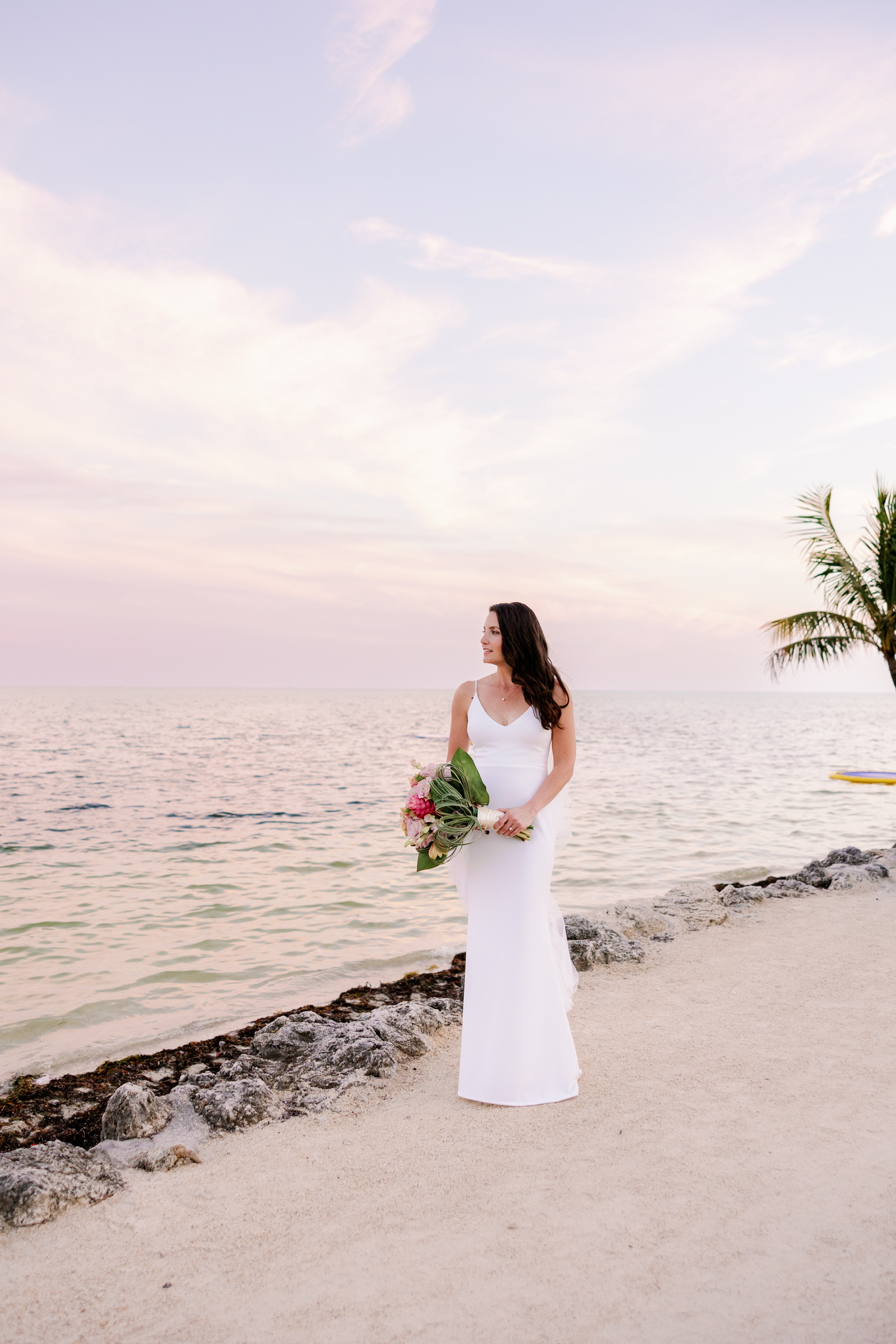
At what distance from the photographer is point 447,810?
466 centimetres

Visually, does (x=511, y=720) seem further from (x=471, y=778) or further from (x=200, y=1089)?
(x=200, y=1089)

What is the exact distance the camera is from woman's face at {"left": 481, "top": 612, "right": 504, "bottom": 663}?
16.2 feet

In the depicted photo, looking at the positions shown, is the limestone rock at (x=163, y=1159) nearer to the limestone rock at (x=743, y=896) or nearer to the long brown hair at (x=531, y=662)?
the long brown hair at (x=531, y=662)

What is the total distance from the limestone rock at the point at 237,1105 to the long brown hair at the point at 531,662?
8.75 ft

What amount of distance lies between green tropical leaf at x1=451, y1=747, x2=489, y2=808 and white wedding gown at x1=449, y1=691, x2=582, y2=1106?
228 millimetres

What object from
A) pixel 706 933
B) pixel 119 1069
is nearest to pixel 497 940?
pixel 119 1069

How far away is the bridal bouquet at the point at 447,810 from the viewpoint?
4664 millimetres

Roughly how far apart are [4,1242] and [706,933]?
22.9 ft

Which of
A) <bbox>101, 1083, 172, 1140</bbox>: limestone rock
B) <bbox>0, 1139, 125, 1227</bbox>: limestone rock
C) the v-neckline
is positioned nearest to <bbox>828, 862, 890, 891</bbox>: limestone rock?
the v-neckline

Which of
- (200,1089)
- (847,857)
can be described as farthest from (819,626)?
(200,1089)

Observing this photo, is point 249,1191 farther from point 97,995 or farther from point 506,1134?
point 97,995

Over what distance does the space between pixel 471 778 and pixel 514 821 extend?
0.33 m

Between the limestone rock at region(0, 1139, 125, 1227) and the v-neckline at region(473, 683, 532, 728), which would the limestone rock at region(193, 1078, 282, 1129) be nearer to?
the limestone rock at region(0, 1139, 125, 1227)

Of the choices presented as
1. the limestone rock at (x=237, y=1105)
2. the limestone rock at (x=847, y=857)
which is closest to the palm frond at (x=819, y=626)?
the limestone rock at (x=847, y=857)
